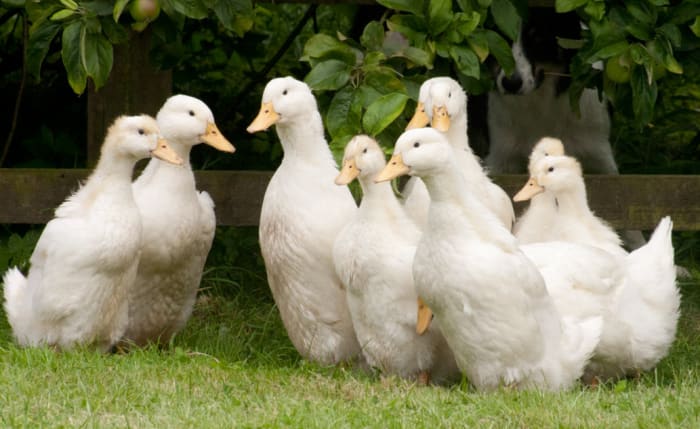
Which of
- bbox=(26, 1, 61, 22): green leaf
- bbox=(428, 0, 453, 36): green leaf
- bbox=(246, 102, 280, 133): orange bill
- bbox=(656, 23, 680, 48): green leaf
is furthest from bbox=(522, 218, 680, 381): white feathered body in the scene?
bbox=(26, 1, 61, 22): green leaf

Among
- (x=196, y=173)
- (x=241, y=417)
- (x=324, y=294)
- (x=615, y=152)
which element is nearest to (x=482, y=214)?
(x=324, y=294)

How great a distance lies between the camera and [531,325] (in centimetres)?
479

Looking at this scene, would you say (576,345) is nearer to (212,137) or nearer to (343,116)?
(343,116)

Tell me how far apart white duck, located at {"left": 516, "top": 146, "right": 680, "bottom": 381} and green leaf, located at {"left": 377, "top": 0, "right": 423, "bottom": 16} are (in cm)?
83

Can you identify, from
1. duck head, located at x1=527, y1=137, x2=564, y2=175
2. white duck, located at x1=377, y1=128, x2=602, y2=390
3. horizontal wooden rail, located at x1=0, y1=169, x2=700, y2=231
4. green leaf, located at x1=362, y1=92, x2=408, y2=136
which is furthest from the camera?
duck head, located at x1=527, y1=137, x2=564, y2=175

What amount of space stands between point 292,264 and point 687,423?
5.72ft

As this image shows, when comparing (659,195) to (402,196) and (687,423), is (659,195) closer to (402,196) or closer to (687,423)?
(402,196)

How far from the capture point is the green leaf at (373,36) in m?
5.58

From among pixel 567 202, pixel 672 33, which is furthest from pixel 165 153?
pixel 672 33

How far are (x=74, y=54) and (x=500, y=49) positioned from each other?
174 cm

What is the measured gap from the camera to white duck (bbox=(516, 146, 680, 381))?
5238 millimetres

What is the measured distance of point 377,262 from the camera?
5.02 m

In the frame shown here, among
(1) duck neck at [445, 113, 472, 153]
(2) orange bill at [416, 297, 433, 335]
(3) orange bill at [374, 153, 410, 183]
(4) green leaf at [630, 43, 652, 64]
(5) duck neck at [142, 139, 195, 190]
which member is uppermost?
(4) green leaf at [630, 43, 652, 64]

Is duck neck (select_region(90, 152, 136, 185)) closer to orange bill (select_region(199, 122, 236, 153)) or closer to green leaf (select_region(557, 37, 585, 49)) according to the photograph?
orange bill (select_region(199, 122, 236, 153))
